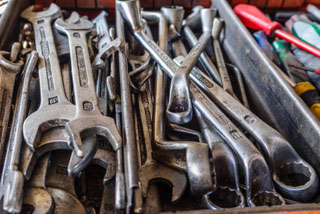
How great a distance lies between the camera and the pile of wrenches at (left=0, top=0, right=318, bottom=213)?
92 centimetres

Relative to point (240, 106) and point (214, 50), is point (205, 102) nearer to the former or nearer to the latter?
point (240, 106)

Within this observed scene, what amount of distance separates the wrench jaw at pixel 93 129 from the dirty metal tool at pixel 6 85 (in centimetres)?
28

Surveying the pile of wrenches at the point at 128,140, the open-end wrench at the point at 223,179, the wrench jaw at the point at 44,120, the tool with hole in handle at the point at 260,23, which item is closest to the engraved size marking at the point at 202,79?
the pile of wrenches at the point at 128,140

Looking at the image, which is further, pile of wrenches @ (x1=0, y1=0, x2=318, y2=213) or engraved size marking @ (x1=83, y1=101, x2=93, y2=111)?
engraved size marking @ (x1=83, y1=101, x2=93, y2=111)

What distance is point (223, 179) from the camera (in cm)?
104

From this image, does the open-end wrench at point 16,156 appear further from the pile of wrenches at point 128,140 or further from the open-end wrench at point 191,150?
the open-end wrench at point 191,150

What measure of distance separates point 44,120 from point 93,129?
0.17 m

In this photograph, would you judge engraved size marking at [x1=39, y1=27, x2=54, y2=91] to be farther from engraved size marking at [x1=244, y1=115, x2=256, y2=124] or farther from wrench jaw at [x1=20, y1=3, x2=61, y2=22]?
engraved size marking at [x1=244, y1=115, x2=256, y2=124]

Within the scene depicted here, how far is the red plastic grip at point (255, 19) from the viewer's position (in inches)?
66.2

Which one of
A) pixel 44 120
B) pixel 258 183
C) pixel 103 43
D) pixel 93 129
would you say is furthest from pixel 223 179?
pixel 103 43

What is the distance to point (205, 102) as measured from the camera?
1156 millimetres

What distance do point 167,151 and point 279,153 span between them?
14.4 inches

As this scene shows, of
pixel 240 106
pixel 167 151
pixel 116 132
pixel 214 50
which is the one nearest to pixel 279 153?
pixel 240 106

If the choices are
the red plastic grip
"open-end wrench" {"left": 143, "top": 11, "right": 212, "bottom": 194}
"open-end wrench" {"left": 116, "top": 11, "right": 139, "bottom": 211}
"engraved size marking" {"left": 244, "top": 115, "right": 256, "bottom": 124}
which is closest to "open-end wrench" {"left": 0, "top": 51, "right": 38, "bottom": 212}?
"open-end wrench" {"left": 116, "top": 11, "right": 139, "bottom": 211}
